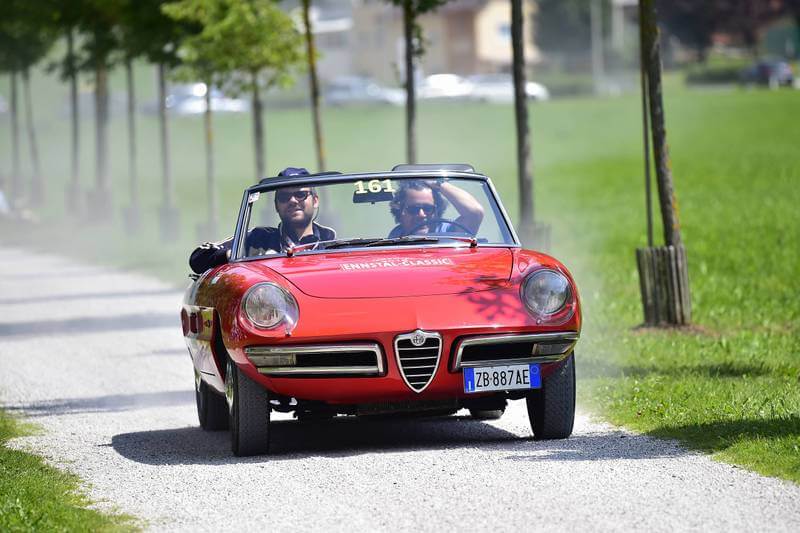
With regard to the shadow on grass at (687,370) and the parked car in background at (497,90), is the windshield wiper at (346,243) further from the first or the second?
the parked car in background at (497,90)

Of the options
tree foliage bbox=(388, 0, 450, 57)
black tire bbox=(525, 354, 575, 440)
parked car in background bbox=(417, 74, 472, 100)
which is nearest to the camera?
black tire bbox=(525, 354, 575, 440)

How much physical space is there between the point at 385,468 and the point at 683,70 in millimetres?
84919

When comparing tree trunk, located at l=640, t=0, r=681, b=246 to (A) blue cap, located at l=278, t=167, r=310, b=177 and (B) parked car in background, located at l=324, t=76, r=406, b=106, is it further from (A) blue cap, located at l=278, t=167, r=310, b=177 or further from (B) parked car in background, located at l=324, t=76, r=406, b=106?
(B) parked car in background, located at l=324, t=76, r=406, b=106

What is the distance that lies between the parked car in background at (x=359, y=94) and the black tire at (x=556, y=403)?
73055 millimetres

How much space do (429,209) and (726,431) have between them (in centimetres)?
215

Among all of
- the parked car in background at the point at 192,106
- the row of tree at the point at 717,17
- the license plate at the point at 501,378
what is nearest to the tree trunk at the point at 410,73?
the license plate at the point at 501,378

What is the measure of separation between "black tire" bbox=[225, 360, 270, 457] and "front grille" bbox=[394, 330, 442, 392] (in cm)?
76

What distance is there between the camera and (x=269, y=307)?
8.42m

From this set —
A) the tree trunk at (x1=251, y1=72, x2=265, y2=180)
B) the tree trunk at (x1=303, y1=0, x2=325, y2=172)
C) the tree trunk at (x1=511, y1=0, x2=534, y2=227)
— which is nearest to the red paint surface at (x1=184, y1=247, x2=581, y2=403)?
the tree trunk at (x1=511, y1=0, x2=534, y2=227)

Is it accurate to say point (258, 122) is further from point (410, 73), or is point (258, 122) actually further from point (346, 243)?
point (346, 243)

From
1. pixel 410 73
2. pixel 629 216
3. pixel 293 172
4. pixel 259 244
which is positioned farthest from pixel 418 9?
pixel 629 216

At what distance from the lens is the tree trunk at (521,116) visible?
1716 centimetres

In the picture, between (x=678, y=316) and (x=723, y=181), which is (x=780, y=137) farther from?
(x=678, y=316)

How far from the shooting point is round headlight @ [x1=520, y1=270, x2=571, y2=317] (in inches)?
336
